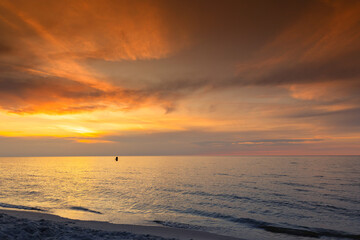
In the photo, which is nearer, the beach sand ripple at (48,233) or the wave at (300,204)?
the beach sand ripple at (48,233)

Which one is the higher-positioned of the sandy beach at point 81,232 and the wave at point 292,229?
the sandy beach at point 81,232

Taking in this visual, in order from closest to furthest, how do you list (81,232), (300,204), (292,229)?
1. (81,232)
2. (292,229)
3. (300,204)

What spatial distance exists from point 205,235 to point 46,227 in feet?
34.8

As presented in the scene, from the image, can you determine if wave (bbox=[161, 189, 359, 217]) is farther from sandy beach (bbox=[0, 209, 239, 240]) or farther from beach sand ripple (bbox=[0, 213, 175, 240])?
beach sand ripple (bbox=[0, 213, 175, 240])

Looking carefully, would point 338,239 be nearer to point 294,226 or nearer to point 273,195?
point 294,226

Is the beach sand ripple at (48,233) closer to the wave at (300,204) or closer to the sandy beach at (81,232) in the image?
the sandy beach at (81,232)

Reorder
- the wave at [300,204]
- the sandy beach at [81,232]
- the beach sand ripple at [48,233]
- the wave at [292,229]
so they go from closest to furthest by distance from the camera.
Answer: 1. the beach sand ripple at [48,233]
2. the sandy beach at [81,232]
3. the wave at [292,229]
4. the wave at [300,204]

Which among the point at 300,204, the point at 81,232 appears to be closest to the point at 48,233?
the point at 81,232

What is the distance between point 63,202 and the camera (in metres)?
27.3

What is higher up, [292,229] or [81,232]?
[81,232]

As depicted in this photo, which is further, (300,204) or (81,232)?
(300,204)

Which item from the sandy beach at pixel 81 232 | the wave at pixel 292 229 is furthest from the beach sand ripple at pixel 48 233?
the wave at pixel 292 229

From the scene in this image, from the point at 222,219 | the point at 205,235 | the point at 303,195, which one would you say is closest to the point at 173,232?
the point at 205,235

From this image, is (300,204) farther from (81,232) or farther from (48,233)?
(48,233)
